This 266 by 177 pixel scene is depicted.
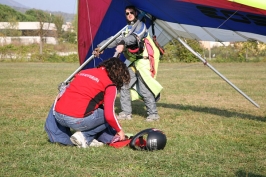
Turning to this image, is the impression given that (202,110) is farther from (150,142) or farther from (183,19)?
(150,142)

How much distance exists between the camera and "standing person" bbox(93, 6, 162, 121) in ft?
25.2

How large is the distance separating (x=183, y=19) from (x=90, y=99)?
115 inches

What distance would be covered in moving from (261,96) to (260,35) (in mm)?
4873

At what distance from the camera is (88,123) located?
560 centimetres

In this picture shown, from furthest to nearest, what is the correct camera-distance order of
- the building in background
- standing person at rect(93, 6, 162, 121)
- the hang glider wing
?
the building in background → standing person at rect(93, 6, 162, 121) → the hang glider wing

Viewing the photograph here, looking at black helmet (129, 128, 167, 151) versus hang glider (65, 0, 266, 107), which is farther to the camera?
hang glider (65, 0, 266, 107)

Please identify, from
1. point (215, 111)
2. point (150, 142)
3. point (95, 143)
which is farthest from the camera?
point (215, 111)

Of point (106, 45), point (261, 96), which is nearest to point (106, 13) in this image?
point (106, 45)

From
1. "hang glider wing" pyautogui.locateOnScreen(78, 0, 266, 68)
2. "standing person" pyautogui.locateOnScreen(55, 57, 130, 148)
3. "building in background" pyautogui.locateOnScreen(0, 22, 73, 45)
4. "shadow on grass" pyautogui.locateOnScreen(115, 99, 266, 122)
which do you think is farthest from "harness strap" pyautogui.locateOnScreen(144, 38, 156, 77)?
"building in background" pyautogui.locateOnScreen(0, 22, 73, 45)

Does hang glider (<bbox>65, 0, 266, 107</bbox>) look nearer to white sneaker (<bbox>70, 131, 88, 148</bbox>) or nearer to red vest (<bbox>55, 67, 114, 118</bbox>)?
red vest (<bbox>55, 67, 114, 118</bbox>)

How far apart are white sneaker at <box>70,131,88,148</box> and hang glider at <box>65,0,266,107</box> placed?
2001 mm

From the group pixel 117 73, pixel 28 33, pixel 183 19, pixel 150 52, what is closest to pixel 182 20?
pixel 183 19

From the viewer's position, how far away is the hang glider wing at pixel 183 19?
22.2 ft

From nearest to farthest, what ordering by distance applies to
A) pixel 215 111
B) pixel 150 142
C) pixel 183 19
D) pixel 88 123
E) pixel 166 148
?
1. pixel 150 142
2. pixel 88 123
3. pixel 166 148
4. pixel 183 19
5. pixel 215 111
